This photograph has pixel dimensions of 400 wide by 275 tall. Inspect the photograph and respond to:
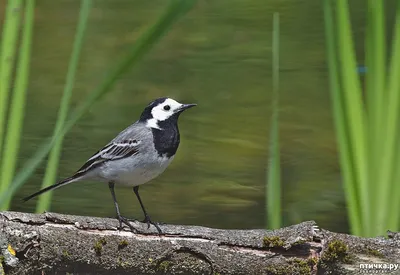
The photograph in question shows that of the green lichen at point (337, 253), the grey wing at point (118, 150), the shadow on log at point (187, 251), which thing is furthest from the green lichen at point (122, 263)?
the grey wing at point (118, 150)

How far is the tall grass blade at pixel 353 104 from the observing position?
14.4 feet

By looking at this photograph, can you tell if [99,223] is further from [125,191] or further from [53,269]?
[125,191]

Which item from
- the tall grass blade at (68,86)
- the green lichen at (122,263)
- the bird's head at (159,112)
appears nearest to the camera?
the tall grass blade at (68,86)

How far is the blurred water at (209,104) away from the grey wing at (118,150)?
4.22 feet

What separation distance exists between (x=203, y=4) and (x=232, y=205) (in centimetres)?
491

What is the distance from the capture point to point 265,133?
766cm

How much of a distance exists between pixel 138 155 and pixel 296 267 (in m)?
1.39

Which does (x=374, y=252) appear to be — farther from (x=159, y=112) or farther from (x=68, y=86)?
(x=159, y=112)

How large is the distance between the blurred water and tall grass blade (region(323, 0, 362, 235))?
1503mm

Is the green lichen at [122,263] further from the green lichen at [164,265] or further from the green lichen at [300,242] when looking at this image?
the green lichen at [300,242]

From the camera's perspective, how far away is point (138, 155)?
489cm

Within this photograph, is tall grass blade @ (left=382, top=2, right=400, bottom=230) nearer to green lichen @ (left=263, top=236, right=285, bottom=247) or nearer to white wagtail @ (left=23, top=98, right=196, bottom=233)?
green lichen @ (left=263, top=236, right=285, bottom=247)

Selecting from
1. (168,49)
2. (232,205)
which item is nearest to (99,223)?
(232,205)

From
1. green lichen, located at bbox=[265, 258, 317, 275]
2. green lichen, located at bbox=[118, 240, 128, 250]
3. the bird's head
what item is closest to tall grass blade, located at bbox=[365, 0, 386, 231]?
green lichen, located at bbox=[265, 258, 317, 275]
